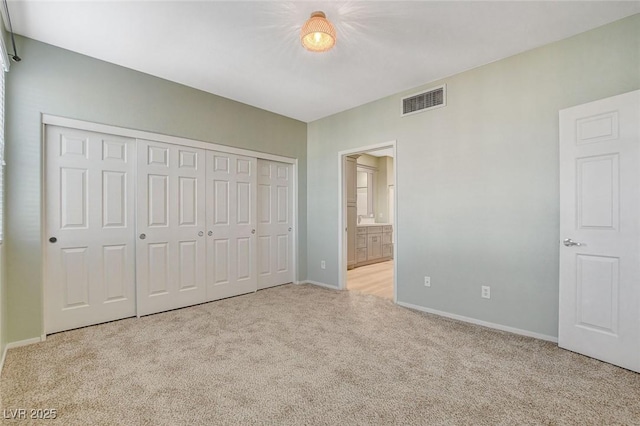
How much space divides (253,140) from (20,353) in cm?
318

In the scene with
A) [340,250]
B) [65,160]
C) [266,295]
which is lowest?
[266,295]

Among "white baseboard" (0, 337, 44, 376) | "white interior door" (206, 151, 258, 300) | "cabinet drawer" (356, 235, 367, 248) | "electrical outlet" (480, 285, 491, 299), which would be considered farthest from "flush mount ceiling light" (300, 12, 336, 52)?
"cabinet drawer" (356, 235, 367, 248)

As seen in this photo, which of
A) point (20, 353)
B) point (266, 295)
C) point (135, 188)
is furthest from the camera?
point (266, 295)

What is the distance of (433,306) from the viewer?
342cm

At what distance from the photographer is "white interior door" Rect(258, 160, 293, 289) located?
14.6 ft

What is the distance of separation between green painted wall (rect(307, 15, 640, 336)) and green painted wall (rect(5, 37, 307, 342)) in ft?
8.56

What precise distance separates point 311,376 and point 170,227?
2383 millimetres

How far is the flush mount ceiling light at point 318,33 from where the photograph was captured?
207cm

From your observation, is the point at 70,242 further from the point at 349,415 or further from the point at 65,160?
the point at 349,415

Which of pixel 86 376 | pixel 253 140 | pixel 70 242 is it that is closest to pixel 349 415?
pixel 86 376

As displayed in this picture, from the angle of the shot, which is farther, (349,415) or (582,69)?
(582,69)

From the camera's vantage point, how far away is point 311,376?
2.06m

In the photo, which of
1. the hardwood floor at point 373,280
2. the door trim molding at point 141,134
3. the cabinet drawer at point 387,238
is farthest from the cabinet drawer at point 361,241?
the door trim molding at point 141,134

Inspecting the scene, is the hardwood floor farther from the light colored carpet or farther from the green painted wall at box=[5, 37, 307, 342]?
the green painted wall at box=[5, 37, 307, 342]
